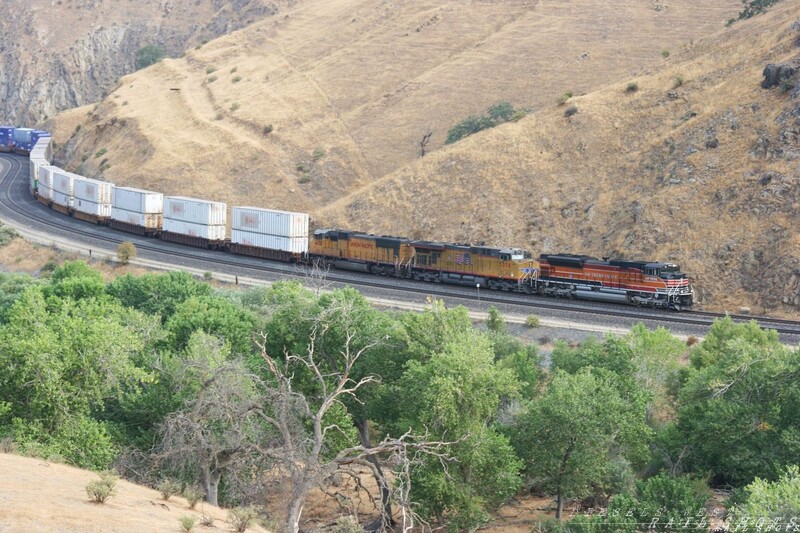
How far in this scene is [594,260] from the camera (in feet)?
194

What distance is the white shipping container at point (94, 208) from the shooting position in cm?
8794

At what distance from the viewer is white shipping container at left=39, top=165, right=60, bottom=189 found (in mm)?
96625

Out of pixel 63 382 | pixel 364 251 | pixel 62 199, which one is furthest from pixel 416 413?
pixel 62 199

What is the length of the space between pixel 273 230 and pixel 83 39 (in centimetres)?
11503

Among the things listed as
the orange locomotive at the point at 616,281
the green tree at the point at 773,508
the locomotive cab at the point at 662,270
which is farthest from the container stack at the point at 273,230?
the green tree at the point at 773,508

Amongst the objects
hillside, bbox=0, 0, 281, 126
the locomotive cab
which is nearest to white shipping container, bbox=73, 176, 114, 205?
the locomotive cab

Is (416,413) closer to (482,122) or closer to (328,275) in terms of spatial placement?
(328,275)

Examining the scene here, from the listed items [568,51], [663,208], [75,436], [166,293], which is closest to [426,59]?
[568,51]

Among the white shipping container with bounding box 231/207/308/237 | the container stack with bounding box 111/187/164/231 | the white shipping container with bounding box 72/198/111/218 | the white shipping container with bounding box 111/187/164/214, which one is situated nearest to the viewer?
the white shipping container with bounding box 231/207/308/237

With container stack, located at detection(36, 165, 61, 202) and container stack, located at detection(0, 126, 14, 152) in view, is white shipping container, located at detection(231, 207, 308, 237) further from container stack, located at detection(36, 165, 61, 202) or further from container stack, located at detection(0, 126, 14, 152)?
container stack, located at detection(0, 126, 14, 152)

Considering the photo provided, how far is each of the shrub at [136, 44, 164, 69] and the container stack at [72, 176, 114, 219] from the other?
78194 mm

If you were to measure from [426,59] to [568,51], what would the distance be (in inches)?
813

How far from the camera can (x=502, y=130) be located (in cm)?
8581

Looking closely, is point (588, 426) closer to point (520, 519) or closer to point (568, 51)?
point (520, 519)
